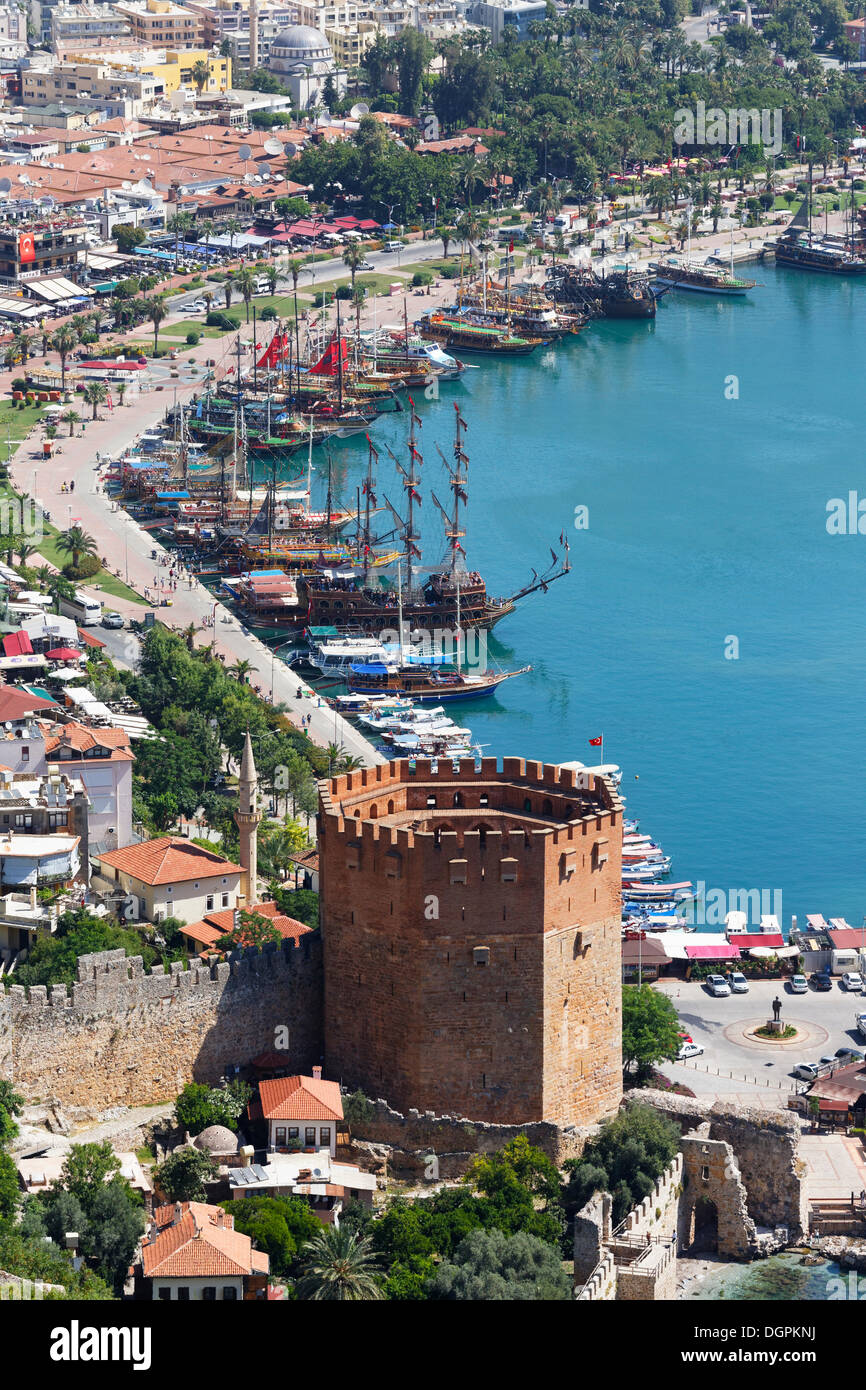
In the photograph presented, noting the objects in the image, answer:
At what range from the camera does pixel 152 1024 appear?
226 ft

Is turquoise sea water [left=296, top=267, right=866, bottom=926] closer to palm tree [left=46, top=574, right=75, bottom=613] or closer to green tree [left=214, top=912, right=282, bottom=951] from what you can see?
palm tree [left=46, top=574, right=75, bottom=613]

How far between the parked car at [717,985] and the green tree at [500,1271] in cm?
3312

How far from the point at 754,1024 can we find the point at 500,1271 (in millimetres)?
31481

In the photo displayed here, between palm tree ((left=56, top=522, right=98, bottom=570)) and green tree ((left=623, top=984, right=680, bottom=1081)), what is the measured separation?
7063 cm

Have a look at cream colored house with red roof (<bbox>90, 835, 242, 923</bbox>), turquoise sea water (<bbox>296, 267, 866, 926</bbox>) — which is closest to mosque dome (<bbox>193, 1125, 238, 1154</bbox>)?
cream colored house with red roof (<bbox>90, 835, 242, 923</bbox>)

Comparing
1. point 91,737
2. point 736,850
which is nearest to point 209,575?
point 736,850

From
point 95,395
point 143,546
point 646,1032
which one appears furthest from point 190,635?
point 646,1032

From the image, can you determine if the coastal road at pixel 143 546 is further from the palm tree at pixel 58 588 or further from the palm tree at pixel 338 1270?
the palm tree at pixel 338 1270

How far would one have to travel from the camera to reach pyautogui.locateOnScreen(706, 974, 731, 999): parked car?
3807 inches

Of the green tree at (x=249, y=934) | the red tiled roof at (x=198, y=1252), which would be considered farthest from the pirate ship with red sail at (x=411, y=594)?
the red tiled roof at (x=198, y=1252)

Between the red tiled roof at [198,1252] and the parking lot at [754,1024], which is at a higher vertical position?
the red tiled roof at [198,1252]

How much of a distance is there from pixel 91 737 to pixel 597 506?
83268 millimetres

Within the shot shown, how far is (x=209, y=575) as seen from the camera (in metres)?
156

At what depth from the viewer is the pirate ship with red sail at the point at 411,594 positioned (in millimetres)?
147500
